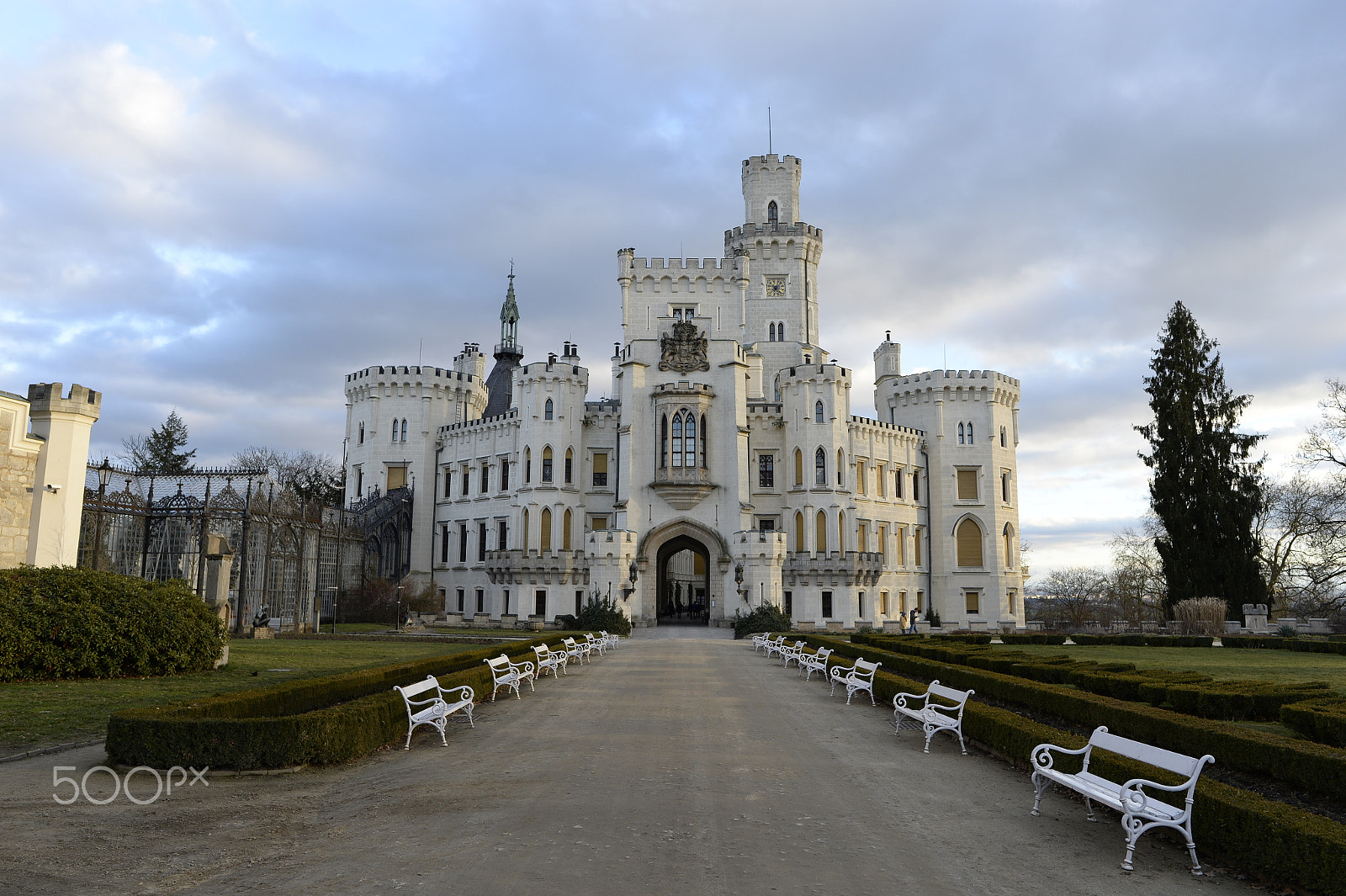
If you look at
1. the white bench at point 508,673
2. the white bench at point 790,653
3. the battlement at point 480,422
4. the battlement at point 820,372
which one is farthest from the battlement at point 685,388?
the white bench at point 508,673

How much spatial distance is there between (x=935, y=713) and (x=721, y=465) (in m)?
37.3

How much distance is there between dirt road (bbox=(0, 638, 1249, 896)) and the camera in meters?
6.13

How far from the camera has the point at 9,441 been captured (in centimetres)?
2077

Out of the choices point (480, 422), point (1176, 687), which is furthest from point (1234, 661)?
A: point (480, 422)

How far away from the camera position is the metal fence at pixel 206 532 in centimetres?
2908

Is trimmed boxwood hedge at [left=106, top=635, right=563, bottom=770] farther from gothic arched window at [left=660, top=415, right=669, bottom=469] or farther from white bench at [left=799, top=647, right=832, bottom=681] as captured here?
gothic arched window at [left=660, top=415, right=669, bottom=469]

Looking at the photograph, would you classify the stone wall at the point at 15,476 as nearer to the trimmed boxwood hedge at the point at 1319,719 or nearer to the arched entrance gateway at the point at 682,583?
the trimmed boxwood hedge at the point at 1319,719

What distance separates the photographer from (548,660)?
20125 millimetres

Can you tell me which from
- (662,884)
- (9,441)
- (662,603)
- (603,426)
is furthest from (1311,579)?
(9,441)

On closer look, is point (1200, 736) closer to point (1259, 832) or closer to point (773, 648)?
point (1259, 832)

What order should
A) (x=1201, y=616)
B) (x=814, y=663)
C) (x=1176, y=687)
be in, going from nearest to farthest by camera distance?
(x=1176, y=687) < (x=814, y=663) < (x=1201, y=616)

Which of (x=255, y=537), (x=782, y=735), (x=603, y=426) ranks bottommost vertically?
(x=782, y=735)

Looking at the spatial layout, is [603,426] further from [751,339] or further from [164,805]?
[164,805]

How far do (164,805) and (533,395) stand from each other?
146 ft
